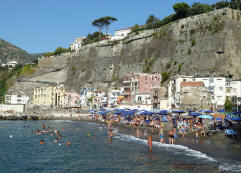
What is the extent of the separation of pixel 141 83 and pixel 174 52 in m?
10.9

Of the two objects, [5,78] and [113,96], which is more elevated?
[5,78]

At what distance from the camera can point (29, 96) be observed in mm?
110125

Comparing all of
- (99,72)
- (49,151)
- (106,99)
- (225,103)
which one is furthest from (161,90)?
(49,151)

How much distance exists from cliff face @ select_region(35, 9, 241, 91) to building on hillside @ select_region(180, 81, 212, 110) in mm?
5809

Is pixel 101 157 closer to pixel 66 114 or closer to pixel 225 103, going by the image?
pixel 225 103

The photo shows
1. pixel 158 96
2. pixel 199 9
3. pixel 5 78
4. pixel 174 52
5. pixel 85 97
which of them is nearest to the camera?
pixel 158 96

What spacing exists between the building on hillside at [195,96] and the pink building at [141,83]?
56.2 ft

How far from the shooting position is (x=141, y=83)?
74.3 m

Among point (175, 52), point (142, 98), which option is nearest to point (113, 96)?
point (142, 98)

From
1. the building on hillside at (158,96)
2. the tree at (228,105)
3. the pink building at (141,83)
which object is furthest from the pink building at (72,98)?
the tree at (228,105)

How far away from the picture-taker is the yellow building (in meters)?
101

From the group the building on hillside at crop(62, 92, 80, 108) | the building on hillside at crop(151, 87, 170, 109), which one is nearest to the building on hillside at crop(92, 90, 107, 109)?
the building on hillside at crop(62, 92, 80, 108)

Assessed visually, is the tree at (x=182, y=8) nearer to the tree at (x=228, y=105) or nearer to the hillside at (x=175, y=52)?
the hillside at (x=175, y=52)

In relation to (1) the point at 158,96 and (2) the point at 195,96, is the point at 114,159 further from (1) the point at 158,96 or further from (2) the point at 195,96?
(1) the point at 158,96
